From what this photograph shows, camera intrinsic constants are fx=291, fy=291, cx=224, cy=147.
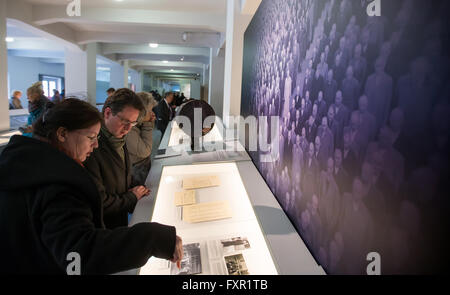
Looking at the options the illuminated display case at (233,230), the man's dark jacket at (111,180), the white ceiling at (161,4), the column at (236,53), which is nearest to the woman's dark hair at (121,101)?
the man's dark jacket at (111,180)

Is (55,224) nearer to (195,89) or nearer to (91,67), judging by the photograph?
(91,67)

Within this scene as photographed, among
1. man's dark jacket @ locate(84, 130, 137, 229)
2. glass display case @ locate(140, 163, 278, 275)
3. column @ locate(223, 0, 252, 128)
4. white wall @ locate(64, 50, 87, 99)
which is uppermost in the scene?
white wall @ locate(64, 50, 87, 99)

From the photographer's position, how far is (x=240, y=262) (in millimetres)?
1263

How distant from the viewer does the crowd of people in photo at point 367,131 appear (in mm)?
590

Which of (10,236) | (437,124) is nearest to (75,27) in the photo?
(10,236)

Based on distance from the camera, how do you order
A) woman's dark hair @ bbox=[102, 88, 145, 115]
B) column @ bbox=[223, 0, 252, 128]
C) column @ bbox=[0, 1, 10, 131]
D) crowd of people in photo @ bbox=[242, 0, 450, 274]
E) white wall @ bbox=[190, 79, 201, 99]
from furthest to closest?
white wall @ bbox=[190, 79, 201, 99]
column @ bbox=[0, 1, 10, 131]
column @ bbox=[223, 0, 252, 128]
woman's dark hair @ bbox=[102, 88, 145, 115]
crowd of people in photo @ bbox=[242, 0, 450, 274]

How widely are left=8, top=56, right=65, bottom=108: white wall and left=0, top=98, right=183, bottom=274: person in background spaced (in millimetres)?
20301

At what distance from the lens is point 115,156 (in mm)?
1820

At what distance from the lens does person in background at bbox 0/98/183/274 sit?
0.81m

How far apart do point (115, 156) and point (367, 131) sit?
1486 millimetres

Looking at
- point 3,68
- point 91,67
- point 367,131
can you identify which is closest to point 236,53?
point 367,131

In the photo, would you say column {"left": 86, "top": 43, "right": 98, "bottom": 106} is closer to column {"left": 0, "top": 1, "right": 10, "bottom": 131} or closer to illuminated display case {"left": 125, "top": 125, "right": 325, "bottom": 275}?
column {"left": 0, "top": 1, "right": 10, "bottom": 131}

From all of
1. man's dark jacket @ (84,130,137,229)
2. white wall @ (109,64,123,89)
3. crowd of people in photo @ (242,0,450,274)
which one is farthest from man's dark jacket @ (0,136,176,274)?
white wall @ (109,64,123,89)
